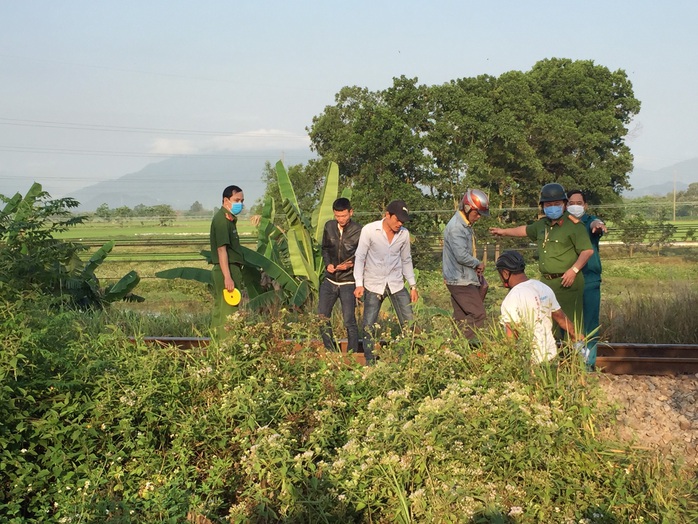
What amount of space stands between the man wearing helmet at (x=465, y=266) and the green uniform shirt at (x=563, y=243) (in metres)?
0.69

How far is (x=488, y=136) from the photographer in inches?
1328

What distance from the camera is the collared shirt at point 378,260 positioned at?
26.9ft

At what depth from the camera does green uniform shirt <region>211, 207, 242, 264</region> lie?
8.49m

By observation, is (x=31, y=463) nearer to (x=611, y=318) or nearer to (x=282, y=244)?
(x=611, y=318)

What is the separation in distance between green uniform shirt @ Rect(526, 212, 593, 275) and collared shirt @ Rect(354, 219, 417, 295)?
1.42m

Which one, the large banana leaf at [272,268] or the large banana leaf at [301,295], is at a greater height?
the large banana leaf at [272,268]

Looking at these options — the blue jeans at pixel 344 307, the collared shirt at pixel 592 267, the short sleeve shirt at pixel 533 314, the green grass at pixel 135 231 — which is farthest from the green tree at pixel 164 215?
the short sleeve shirt at pixel 533 314

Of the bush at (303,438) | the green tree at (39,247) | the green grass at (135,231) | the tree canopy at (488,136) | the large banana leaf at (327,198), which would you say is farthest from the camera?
the green grass at (135,231)

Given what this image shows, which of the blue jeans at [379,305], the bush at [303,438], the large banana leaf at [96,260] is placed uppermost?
the large banana leaf at [96,260]

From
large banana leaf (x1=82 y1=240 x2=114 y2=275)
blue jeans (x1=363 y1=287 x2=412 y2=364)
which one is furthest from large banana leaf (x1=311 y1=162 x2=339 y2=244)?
blue jeans (x1=363 y1=287 x2=412 y2=364)

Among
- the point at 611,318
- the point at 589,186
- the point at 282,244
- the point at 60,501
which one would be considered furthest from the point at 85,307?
the point at 589,186

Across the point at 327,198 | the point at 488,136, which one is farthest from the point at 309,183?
the point at 327,198

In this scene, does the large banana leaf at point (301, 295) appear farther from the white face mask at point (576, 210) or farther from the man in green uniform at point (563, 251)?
the white face mask at point (576, 210)

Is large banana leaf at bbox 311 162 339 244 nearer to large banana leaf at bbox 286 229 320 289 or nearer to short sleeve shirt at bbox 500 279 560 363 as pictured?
large banana leaf at bbox 286 229 320 289
